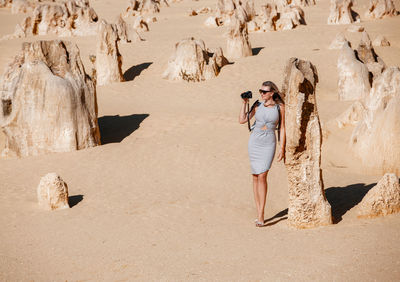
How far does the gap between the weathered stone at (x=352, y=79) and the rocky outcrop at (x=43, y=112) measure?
7584 millimetres

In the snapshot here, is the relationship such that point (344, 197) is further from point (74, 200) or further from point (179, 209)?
point (74, 200)

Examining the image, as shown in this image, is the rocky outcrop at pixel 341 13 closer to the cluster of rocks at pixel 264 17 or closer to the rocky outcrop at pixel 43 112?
the cluster of rocks at pixel 264 17

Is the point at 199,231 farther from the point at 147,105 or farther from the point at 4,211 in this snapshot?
the point at 147,105

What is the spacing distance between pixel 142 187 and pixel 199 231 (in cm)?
232

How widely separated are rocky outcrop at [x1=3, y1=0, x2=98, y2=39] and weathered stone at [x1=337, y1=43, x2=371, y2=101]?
14.3m

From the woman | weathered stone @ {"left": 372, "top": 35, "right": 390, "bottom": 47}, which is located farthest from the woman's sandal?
weathered stone @ {"left": 372, "top": 35, "right": 390, "bottom": 47}

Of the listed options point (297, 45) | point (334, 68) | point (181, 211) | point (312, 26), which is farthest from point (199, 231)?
point (312, 26)

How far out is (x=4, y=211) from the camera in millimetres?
7297

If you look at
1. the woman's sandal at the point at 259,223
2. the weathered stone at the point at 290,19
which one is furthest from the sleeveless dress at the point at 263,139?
the weathered stone at the point at 290,19

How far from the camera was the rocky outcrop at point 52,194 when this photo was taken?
23.8 ft

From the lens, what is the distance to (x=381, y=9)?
24.8m

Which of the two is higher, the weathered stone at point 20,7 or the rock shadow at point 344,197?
the weathered stone at point 20,7

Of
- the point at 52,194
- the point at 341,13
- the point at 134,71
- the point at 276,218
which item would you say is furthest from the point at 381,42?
the point at 52,194

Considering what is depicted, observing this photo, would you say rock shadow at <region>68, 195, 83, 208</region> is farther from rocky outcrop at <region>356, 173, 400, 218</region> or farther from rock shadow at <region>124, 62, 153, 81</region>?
rock shadow at <region>124, 62, 153, 81</region>
